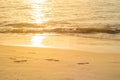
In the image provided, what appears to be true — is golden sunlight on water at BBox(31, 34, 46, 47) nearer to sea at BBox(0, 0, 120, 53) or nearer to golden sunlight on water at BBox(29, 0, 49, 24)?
sea at BBox(0, 0, 120, 53)

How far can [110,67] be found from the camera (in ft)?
20.1

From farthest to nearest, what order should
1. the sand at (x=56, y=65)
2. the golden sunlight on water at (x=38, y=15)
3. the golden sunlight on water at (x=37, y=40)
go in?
the golden sunlight on water at (x=38, y=15) → the golden sunlight on water at (x=37, y=40) → the sand at (x=56, y=65)

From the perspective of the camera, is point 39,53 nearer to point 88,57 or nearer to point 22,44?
point 88,57

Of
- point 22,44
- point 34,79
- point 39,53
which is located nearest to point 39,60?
point 39,53

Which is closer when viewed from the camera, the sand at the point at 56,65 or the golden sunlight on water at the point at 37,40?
the sand at the point at 56,65

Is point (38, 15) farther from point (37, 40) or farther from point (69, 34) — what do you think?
point (37, 40)

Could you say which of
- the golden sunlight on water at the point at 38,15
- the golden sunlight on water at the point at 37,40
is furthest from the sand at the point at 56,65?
the golden sunlight on water at the point at 38,15

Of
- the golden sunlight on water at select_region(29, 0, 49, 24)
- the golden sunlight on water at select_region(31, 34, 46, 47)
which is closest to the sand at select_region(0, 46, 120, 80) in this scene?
the golden sunlight on water at select_region(31, 34, 46, 47)

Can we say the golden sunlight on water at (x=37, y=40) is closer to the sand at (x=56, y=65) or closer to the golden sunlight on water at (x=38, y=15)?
the sand at (x=56, y=65)

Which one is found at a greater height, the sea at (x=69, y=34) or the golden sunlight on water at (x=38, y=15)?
the golden sunlight on water at (x=38, y=15)

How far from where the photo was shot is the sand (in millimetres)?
5418

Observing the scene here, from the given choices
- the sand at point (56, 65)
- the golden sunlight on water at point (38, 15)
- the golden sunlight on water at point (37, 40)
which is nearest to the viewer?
the sand at point (56, 65)

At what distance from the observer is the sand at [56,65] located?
5418 mm

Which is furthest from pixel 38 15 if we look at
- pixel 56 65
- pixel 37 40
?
pixel 56 65
